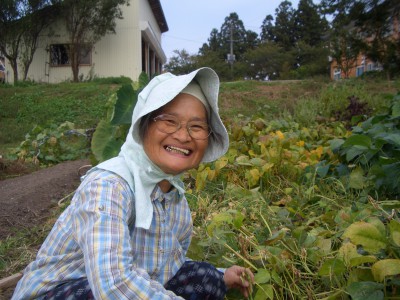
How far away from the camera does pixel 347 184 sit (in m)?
2.73

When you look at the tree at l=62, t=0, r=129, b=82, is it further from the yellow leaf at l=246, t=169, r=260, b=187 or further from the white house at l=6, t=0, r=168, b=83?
the yellow leaf at l=246, t=169, r=260, b=187

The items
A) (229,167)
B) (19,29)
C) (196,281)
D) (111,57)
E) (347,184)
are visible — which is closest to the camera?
(196,281)

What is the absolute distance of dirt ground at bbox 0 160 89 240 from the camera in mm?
3025

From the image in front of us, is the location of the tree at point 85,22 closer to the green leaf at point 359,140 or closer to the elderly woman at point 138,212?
the green leaf at point 359,140

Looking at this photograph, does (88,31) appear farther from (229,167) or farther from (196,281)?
(196,281)

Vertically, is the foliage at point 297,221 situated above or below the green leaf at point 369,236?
below

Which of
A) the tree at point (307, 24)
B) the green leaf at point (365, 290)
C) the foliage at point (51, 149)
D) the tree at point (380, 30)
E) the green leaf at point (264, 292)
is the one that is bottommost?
the foliage at point (51, 149)

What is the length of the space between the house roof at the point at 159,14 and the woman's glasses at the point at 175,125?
20713 mm

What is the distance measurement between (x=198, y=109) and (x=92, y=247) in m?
0.54

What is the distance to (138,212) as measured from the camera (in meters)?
1.30

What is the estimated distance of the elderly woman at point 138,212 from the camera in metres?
1.17

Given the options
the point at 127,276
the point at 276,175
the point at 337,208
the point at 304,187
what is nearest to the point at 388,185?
the point at 337,208

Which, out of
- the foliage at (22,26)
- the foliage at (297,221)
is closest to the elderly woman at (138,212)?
the foliage at (297,221)

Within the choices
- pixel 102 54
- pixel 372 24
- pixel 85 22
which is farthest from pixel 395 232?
pixel 102 54
